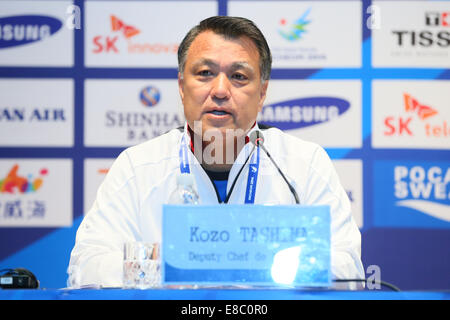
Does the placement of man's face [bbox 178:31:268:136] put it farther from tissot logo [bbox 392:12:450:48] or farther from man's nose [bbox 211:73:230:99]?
tissot logo [bbox 392:12:450:48]

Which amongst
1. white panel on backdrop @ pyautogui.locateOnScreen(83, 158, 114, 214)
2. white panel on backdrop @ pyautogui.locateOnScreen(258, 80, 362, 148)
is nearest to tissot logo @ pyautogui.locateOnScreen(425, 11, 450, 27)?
white panel on backdrop @ pyautogui.locateOnScreen(258, 80, 362, 148)

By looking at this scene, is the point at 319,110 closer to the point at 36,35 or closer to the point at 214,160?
the point at 214,160

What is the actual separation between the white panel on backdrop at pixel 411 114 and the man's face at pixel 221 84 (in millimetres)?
1379

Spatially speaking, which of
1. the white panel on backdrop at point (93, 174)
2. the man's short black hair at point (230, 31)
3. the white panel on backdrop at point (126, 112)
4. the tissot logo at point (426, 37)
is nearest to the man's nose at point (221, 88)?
the man's short black hair at point (230, 31)

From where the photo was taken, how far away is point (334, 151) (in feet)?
9.78

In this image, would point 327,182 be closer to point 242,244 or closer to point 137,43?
point 242,244

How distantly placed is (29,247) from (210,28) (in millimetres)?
1795

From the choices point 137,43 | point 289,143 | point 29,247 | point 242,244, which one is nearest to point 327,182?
point 289,143

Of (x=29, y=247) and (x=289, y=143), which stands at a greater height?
(x=289, y=143)

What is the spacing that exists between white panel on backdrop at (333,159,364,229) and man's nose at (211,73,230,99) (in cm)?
137

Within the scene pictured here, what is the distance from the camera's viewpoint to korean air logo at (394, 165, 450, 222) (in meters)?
2.95

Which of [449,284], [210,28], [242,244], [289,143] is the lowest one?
[449,284]

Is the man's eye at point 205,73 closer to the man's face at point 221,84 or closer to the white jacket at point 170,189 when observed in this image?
the man's face at point 221,84

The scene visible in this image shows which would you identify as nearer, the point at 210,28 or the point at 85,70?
the point at 210,28
